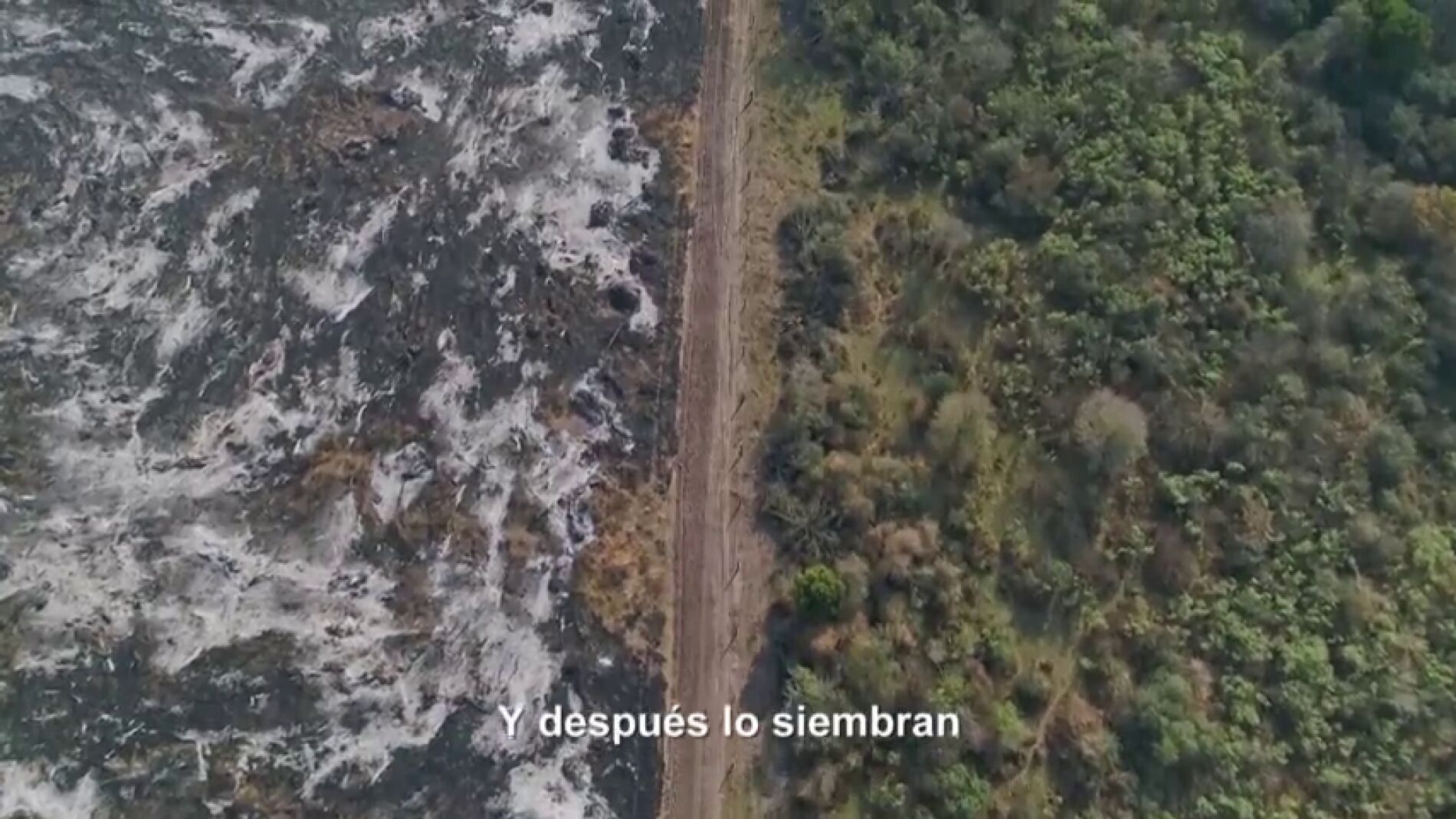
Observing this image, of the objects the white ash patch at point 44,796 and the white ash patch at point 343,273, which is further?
the white ash patch at point 343,273

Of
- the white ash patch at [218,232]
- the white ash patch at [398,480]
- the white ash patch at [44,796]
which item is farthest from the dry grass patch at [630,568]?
the white ash patch at [44,796]

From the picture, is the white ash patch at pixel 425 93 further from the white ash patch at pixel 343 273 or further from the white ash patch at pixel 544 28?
the white ash patch at pixel 343 273

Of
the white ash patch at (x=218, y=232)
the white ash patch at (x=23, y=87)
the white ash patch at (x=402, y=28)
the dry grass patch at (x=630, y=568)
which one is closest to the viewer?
the dry grass patch at (x=630, y=568)

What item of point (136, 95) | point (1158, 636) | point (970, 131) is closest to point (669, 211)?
point (970, 131)

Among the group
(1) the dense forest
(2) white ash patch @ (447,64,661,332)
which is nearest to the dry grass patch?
(1) the dense forest

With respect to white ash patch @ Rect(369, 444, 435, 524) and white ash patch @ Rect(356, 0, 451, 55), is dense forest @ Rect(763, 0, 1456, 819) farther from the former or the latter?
white ash patch @ Rect(356, 0, 451, 55)

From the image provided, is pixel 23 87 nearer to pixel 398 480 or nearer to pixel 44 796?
pixel 398 480

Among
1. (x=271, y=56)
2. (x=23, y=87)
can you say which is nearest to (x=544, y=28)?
(x=271, y=56)
